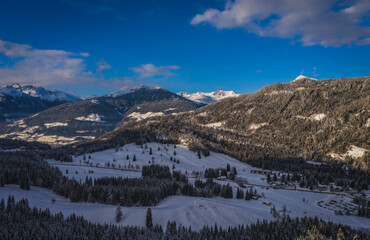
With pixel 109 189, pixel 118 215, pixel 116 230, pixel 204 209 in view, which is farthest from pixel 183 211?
pixel 109 189

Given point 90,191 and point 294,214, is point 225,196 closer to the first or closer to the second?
point 294,214

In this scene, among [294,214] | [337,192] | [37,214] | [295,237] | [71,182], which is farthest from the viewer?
[337,192]

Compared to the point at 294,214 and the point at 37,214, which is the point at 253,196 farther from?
the point at 37,214

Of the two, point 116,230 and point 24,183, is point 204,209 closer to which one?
point 116,230

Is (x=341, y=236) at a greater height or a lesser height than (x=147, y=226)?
greater

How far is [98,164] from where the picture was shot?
625ft

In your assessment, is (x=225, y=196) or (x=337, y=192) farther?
(x=337, y=192)

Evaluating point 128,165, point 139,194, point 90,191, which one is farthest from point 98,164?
point 139,194

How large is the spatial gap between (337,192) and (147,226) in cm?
12538

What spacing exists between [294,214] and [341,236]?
30.9 m

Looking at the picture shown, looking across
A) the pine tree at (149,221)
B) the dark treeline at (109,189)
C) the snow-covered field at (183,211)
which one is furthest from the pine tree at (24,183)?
the pine tree at (149,221)

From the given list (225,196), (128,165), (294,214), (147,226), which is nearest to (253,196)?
(225,196)

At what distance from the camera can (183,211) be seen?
8694 cm

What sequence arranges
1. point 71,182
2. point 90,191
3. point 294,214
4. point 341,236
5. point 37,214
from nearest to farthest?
point 341,236 < point 37,214 < point 294,214 < point 90,191 < point 71,182
